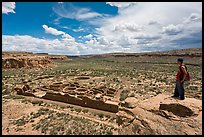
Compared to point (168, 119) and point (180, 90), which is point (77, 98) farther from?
point (168, 119)

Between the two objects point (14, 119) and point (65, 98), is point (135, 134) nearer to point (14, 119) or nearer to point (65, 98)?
point (14, 119)

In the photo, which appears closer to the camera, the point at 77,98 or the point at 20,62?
the point at 77,98

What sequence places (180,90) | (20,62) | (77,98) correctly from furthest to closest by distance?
(20,62), (77,98), (180,90)

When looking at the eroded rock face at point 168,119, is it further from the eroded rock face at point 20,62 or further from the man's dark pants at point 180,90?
the eroded rock face at point 20,62

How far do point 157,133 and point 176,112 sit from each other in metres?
1.22

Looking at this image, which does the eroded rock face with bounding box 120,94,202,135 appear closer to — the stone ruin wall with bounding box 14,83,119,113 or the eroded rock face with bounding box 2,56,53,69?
the stone ruin wall with bounding box 14,83,119,113

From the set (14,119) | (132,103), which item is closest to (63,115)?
(14,119)

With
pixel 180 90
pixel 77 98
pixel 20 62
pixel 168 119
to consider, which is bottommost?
pixel 77 98

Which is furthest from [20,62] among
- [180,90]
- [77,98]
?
[180,90]

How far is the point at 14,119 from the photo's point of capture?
38.7 feet

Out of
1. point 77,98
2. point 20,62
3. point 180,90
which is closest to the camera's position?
point 180,90

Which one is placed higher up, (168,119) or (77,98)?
(168,119)

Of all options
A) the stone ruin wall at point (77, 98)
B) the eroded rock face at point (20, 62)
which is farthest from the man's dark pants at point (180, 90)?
the eroded rock face at point (20, 62)

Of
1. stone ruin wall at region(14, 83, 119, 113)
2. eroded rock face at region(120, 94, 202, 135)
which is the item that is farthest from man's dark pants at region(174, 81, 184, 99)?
stone ruin wall at region(14, 83, 119, 113)
